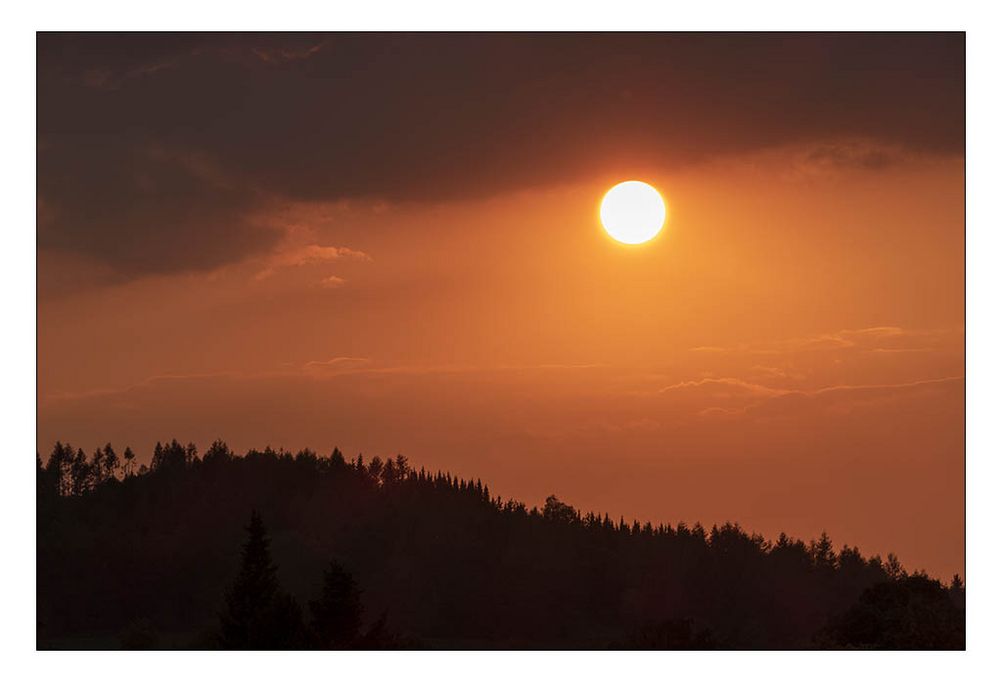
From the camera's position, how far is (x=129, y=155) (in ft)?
107

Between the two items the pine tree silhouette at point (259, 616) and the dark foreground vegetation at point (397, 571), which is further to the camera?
the dark foreground vegetation at point (397, 571)

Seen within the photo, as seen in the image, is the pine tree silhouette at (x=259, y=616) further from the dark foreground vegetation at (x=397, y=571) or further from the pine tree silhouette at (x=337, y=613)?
the pine tree silhouette at (x=337, y=613)

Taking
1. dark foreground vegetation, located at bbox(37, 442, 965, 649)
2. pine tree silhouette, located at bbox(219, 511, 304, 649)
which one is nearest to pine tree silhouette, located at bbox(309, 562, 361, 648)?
dark foreground vegetation, located at bbox(37, 442, 965, 649)

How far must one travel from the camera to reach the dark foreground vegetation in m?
32.8

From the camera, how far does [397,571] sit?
41.0 meters

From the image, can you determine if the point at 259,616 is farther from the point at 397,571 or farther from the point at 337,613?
the point at 397,571

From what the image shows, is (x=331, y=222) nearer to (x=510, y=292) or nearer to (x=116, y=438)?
(x=510, y=292)

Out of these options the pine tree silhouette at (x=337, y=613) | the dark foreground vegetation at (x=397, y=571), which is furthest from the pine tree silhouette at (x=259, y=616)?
the pine tree silhouette at (x=337, y=613)

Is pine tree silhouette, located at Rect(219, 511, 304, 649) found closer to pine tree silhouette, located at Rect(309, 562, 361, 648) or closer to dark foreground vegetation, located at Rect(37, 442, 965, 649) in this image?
dark foreground vegetation, located at Rect(37, 442, 965, 649)

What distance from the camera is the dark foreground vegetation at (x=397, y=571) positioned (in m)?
32.8

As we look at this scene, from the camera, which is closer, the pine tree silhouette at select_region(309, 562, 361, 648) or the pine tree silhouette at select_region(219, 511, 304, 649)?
the pine tree silhouette at select_region(219, 511, 304, 649)

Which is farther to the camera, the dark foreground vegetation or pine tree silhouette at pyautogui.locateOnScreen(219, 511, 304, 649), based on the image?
the dark foreground vegetation

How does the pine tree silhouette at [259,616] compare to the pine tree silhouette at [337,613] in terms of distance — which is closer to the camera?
the pine tree silhouette at [259,616]

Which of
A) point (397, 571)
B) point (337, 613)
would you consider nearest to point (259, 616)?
point (337, 613)
